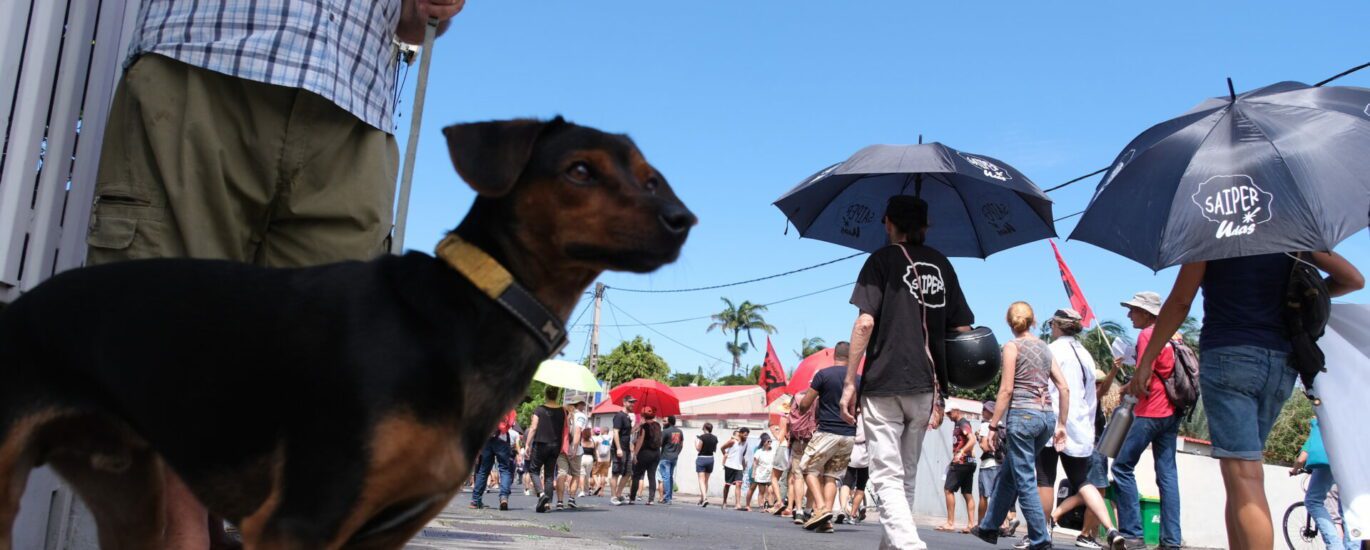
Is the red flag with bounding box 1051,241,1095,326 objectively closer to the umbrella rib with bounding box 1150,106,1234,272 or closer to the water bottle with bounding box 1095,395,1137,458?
the water bottle with bounding box 1095,395,1137,458

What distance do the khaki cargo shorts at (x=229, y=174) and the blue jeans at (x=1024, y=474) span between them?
691 centimetres

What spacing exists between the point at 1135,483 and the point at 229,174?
8546 mm

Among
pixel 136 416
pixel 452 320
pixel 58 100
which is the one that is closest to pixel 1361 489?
pixel 452 320

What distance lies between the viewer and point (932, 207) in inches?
333

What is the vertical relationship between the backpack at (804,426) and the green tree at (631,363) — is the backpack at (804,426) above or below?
below

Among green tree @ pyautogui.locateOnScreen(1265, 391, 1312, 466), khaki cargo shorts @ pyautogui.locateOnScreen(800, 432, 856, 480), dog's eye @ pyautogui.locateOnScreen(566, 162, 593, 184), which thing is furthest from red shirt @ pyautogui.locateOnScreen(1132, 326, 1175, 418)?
green tree @ pyautogui.locateOnScreen(1265, 391, 1312, 466)

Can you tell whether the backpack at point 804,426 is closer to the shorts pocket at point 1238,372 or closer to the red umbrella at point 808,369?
the red umbrella at point 808,369

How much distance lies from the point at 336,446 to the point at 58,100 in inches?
98.5

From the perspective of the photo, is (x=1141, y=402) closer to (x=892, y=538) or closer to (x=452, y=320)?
(x=892, y=538)

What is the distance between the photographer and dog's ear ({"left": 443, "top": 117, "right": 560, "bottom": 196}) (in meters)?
2.27

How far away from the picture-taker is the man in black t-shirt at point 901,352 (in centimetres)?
608

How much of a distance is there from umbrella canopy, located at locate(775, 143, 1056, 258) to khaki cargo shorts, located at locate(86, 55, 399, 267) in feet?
15.4

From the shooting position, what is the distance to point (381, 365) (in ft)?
6.64

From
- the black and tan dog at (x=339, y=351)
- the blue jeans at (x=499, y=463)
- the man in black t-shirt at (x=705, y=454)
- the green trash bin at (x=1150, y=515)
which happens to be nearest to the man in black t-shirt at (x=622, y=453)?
the man in black t-shirt at (x=705, y=454)
